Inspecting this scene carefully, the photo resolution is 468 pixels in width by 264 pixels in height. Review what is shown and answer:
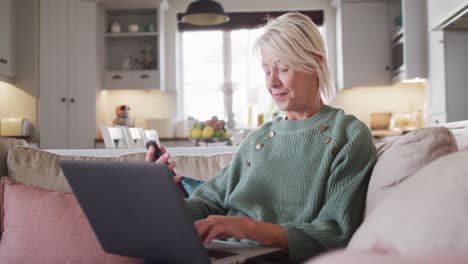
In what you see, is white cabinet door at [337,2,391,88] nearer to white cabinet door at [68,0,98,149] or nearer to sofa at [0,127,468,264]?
white cabinet door at [68,0,98,149]

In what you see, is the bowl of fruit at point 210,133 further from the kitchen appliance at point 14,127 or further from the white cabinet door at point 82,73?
the kitchen appliance at point 14,127

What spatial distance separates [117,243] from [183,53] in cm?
589

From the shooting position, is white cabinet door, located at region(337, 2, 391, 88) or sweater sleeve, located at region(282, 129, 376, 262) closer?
sweater sleeve, located at region(282, 129, 376, 262)

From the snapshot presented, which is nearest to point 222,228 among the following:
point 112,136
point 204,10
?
point 112,136

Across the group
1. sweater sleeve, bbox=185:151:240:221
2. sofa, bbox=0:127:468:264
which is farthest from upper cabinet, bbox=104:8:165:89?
sweater sleeve, bbox=185:151:240:221

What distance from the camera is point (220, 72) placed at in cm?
703

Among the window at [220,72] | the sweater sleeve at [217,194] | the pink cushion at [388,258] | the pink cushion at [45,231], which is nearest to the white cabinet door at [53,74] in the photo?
the window at [220,72]

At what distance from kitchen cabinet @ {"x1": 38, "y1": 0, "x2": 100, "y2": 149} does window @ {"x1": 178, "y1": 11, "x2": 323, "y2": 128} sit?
1.17 metres

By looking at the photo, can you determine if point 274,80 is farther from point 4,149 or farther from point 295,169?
point 4,149

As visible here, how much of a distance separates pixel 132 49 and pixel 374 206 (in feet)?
19.6

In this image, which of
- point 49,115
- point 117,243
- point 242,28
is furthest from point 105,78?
A: point 117,243

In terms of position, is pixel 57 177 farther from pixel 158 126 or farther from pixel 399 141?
pixel 158 126

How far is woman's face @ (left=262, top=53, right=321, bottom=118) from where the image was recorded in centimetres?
150

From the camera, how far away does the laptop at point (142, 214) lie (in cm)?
98
